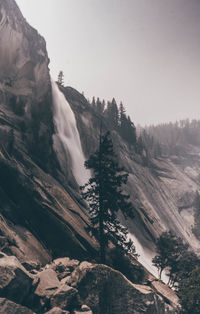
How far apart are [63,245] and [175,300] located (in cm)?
1136

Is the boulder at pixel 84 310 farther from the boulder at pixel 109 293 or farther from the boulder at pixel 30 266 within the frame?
the boulder at pixel 30 266

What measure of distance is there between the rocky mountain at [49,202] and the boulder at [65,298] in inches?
2.0

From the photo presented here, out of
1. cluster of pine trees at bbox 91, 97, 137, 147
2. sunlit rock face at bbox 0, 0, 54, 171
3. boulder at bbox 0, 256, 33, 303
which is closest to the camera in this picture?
boulder at bbox 0, 256, 33, 303

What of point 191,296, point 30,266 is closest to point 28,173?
point 30,266

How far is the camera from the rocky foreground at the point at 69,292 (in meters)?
11.3

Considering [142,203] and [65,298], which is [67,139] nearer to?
[142,203]

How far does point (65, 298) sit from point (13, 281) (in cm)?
285

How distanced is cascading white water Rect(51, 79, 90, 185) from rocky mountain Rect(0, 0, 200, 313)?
262mm

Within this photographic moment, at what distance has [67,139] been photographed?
4712cm

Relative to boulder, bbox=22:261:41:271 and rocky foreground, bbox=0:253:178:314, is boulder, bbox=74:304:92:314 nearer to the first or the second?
rocky foreground, bbox=0:253:178:314

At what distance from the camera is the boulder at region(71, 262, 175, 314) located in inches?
540

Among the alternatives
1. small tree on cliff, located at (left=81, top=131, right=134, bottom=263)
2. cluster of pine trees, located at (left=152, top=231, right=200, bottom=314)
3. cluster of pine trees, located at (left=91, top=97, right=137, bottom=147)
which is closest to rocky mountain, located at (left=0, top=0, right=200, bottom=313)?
cluster of pine trees, located at (left=152, top=231, right=200, bottom=314)

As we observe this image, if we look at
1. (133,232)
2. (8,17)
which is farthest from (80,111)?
(133,232)

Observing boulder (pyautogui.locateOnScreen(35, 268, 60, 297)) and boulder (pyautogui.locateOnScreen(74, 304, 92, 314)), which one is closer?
boulder (pyautogui.locateOnScreen(35, 268, 60, 297))
